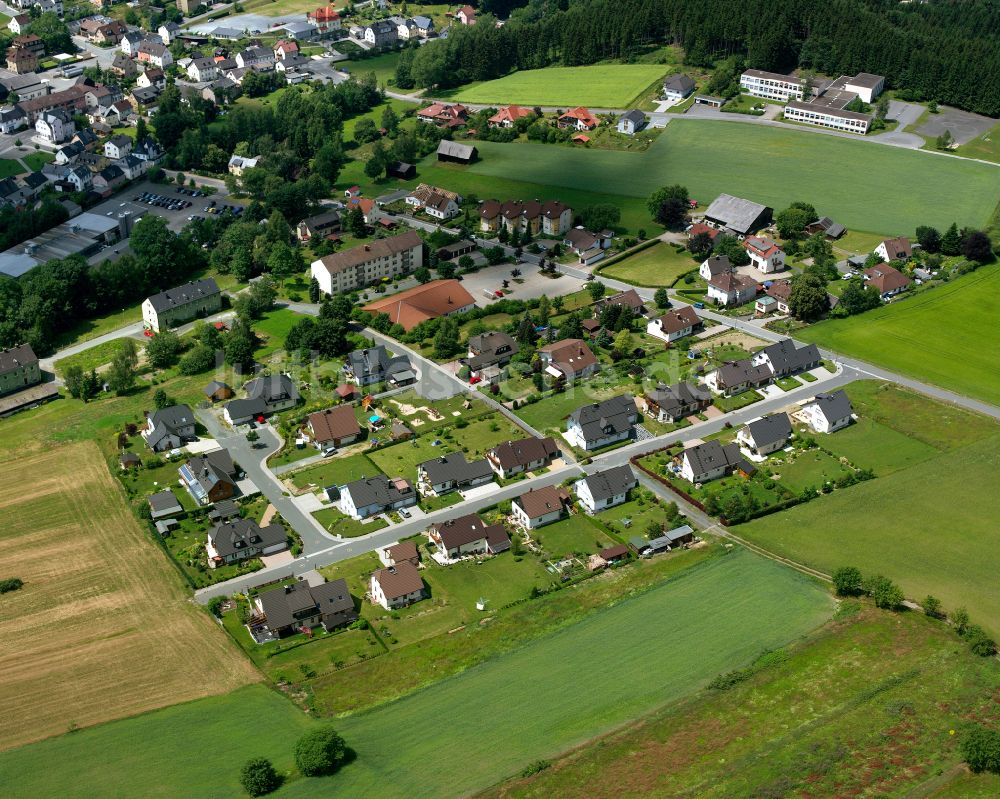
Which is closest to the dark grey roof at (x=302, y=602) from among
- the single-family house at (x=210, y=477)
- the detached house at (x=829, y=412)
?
the single-family house at (x=210, y=477)

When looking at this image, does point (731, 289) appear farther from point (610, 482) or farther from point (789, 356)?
point (610, 482)

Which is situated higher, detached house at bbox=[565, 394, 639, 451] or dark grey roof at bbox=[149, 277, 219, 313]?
dark grey roof at bbox=[149, 277, 219, 313]

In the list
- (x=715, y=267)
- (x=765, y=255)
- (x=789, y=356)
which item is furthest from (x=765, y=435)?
(x=765, y=255)

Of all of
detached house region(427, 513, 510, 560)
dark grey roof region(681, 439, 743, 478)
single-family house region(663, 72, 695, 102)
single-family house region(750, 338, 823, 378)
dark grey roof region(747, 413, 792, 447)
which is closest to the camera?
detached house region(427, 513, 510, 560)

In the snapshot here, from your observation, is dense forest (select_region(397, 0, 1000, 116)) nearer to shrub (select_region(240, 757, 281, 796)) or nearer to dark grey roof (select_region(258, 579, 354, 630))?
dark grey roof (select_region(258, 579, 354, 630))

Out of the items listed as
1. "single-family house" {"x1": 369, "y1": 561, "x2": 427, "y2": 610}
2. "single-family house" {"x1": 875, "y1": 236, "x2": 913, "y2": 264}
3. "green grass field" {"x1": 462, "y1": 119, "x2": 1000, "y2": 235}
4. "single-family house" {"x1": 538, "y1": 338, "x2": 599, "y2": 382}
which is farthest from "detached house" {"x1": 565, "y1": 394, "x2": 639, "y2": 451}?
"green grass field" {"x1": 462, "y1": 119, "x2": 1000, "y2": 235}

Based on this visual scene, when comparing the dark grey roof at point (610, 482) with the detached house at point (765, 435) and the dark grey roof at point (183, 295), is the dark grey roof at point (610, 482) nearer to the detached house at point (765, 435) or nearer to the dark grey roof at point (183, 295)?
the detached house at point (765, 435)
